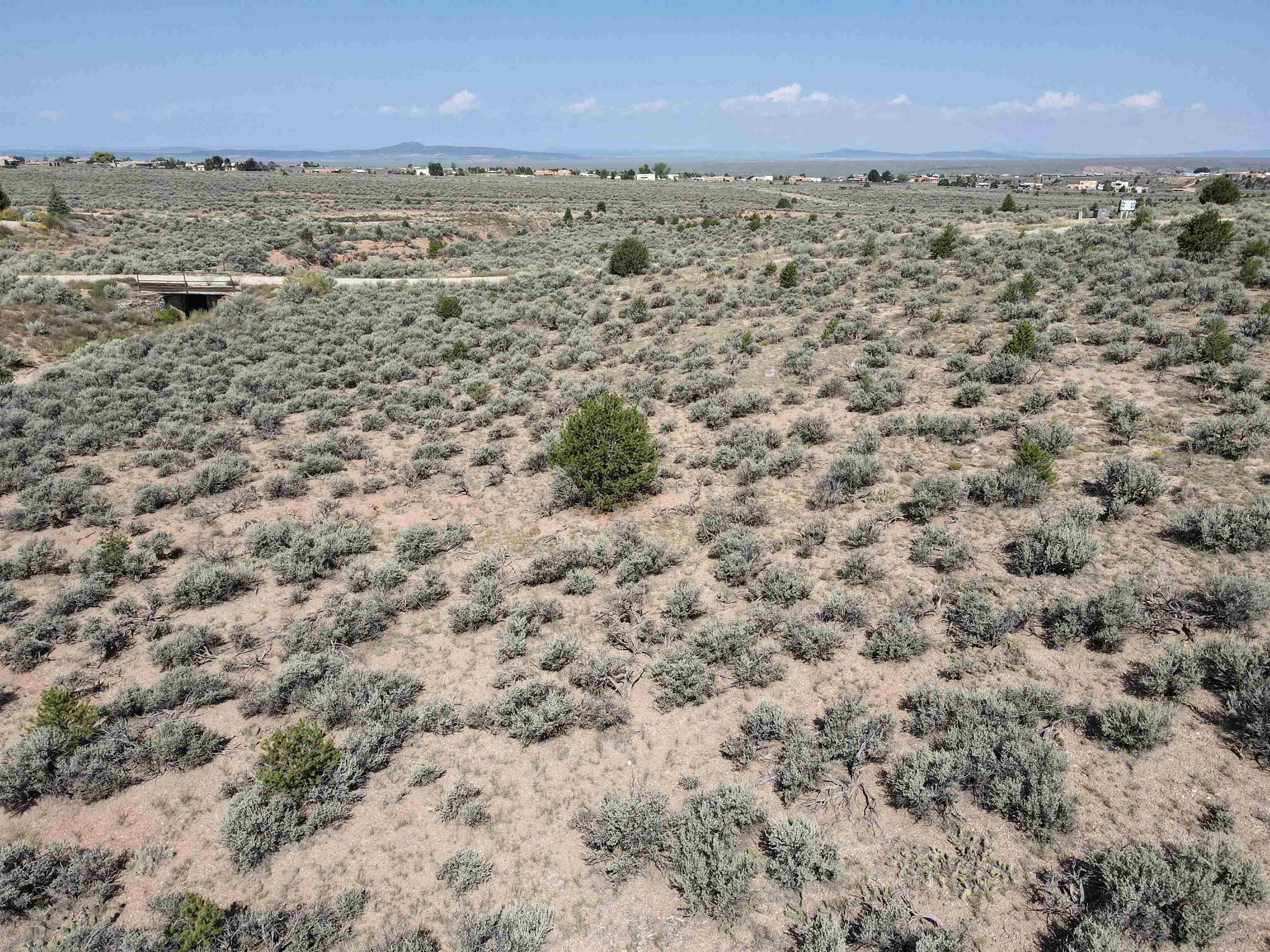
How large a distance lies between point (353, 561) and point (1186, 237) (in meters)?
28.6

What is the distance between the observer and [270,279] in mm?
30828

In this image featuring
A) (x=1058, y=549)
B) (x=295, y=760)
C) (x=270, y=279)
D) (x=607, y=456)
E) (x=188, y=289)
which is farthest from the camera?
(x=270, y=279)

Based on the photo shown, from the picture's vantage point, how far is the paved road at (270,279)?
2714 cm

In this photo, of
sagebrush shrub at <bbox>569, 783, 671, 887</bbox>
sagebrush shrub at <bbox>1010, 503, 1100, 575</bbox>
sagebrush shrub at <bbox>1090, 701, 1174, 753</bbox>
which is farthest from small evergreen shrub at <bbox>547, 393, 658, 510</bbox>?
sagebrush shrub at <bbox>1090, 701, 1174, 753</bbox>

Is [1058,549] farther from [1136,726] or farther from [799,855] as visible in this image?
[799,855]

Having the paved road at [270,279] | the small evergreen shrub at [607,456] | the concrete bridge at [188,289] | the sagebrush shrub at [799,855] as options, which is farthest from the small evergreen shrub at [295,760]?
the concrete bridge at [188,289]

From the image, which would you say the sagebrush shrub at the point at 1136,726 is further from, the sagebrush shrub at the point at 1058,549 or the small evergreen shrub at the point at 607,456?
the small evergreen shrub at the point at 607,456

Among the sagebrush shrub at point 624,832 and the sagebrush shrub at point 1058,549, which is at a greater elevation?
the sagebrush shrub at point 1058,549

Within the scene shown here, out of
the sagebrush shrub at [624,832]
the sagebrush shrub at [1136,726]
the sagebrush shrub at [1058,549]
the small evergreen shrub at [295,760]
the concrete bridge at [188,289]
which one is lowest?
the sagebrush shrub at [624,832]

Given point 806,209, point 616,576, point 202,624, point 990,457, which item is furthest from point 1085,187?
point 202,624

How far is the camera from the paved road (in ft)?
89.0

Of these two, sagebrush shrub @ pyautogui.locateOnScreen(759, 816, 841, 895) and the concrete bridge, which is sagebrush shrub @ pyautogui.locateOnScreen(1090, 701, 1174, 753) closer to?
sagebrush shrub @ pyautogui.locateOnScreen(759, 816, 841, 895)

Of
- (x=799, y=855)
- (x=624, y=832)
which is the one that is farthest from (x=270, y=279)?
(x=799, y=855)

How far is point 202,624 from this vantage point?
8.86 m
